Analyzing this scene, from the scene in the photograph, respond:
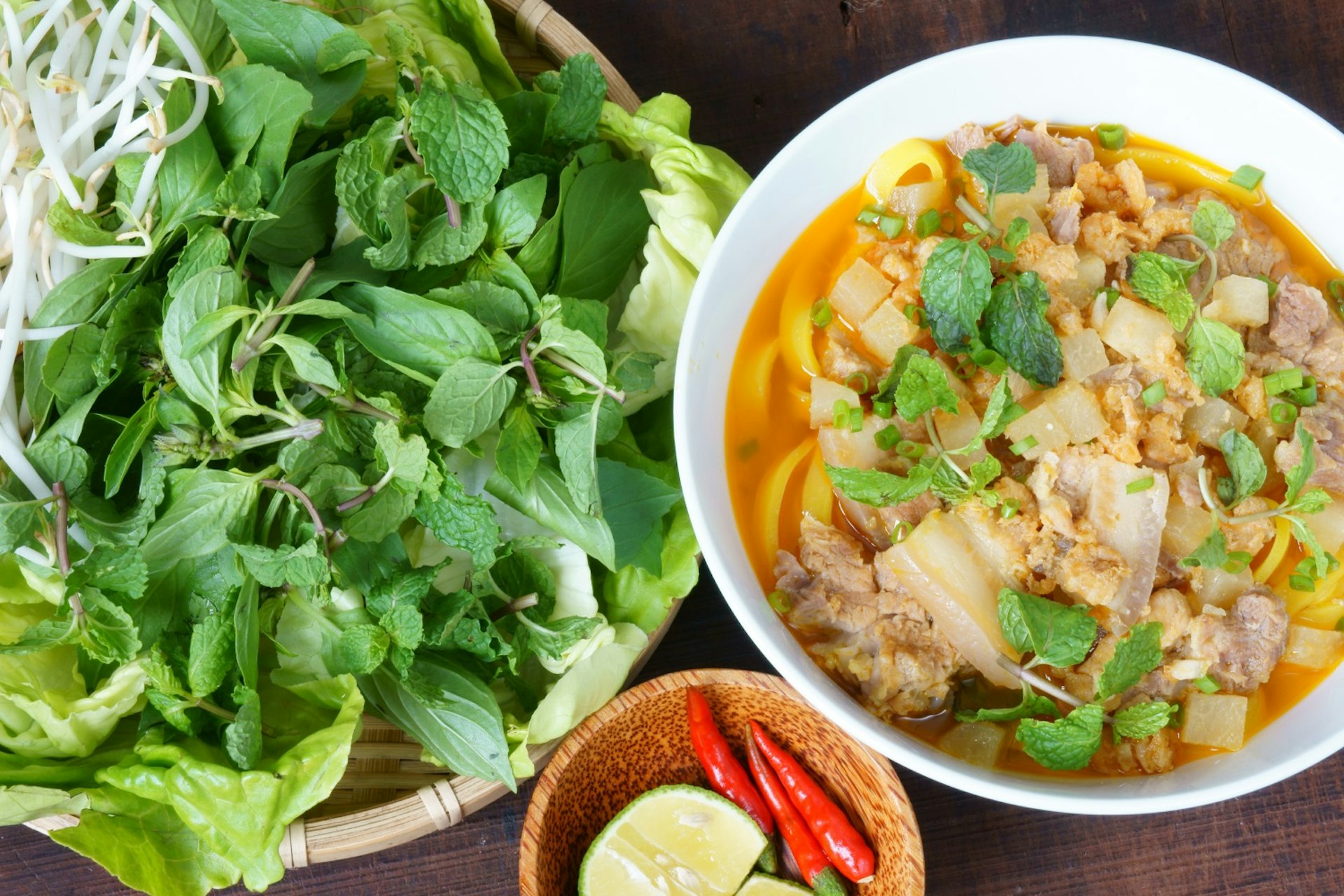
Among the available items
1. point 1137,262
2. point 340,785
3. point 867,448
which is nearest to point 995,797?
→ point 867,448

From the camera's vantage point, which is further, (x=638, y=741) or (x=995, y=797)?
(x=638, y=741)

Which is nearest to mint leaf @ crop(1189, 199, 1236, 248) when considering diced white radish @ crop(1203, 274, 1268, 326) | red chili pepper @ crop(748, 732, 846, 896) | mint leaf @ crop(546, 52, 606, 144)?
diced white radish @ crop(1203, 274, 1268, 326)

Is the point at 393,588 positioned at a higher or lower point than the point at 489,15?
lower

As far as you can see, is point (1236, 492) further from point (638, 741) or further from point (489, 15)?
point (489, 15)

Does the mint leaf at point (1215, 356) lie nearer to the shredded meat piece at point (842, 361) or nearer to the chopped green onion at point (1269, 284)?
the chopped green onion at point (1269, 284)

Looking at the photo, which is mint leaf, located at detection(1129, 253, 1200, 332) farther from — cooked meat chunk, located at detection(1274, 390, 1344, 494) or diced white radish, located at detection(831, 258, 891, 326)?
diced white radish, located at detection(831, 258, 891, 326)

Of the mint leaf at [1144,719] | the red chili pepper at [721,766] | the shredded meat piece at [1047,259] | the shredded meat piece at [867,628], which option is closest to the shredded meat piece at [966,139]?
the shredded meat piece at [1047,259]

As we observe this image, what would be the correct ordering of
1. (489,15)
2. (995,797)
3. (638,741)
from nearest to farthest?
1. (995,797)
2. (489,15)
3. (638,741)
